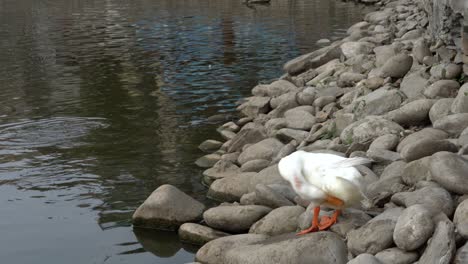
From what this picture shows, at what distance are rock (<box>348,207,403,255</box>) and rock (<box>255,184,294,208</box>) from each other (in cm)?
148

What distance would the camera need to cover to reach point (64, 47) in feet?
71.7

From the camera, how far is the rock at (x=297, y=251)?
6.03m

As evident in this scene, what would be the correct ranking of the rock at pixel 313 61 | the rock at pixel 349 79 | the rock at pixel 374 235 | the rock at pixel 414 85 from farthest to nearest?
the rock at pixel 313 61 < the rock at pixel 349 79 < the rock at pixel 414 85 < the rock at pixel 374 235

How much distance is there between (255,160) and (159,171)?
4.44ft

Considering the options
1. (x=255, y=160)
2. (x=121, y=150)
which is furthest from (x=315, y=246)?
(x=121, y=150)

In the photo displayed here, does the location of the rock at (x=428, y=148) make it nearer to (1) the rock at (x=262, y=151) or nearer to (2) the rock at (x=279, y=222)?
(2) the rock at (x=279, y=222)

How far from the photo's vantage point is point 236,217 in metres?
7.47

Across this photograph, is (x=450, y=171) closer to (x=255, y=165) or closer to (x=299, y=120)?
(x=255, y=165)

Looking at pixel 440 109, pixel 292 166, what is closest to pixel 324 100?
pixel 440 109

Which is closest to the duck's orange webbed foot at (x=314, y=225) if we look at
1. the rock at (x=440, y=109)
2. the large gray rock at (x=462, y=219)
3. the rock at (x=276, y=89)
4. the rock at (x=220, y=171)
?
the large gray rock at (x=462, y=219)

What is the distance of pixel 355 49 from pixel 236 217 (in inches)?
277

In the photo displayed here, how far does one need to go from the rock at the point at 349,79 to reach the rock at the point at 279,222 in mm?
5048

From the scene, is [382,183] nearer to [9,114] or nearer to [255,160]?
[255,160]

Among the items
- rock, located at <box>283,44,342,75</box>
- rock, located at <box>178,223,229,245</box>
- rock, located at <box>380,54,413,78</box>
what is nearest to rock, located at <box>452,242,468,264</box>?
rock, located at <box>178,223,229,245</box>
